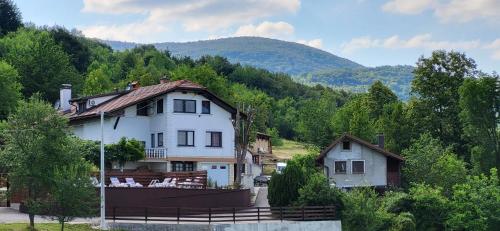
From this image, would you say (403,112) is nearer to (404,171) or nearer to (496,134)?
(496,134)

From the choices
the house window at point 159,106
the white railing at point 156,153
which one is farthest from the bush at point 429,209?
the house window at point 159,106

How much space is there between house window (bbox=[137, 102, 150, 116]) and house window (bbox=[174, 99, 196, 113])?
2439 millimetres

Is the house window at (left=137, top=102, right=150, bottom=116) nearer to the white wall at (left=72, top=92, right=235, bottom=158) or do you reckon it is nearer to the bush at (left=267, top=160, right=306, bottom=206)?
the white wall at (left=72, top=92, right=235, bottom=158)

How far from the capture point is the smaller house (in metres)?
62.9

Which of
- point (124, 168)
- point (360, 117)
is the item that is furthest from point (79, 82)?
point (124, 168)

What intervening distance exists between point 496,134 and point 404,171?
465 inches

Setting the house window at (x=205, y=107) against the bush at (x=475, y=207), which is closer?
the bush at (x=475, y=207)

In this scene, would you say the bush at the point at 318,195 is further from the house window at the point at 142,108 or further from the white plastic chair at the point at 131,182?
the house window at the point at 142,108

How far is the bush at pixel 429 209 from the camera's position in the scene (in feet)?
159

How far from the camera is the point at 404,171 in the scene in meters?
63.5

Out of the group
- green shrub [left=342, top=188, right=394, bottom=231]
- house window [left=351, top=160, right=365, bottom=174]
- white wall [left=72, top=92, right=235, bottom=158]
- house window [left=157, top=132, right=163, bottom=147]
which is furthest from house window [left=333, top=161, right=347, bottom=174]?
green shrub [left=342, top=188, right=394, bottom=231]

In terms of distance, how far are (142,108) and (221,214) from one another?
1795cm

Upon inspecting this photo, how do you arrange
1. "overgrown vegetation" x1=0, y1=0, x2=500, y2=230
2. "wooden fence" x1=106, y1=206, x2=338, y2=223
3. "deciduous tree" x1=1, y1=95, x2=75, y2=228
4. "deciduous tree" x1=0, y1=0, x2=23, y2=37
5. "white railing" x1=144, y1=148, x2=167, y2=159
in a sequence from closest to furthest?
"deciduous tree" x1=1, y1=95, x2=75, y2=228, "overgrown vegetation" x1=0, y1=0, x2=500, y2=230, "wooden fence" x1=106, y1=206, x2=338, y2=223, "white railing" x1=144, y1=148, x2=167, y2=159, "deciduous tree" x1=0, y1=0, x2=23, y2=37

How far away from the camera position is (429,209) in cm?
4884
